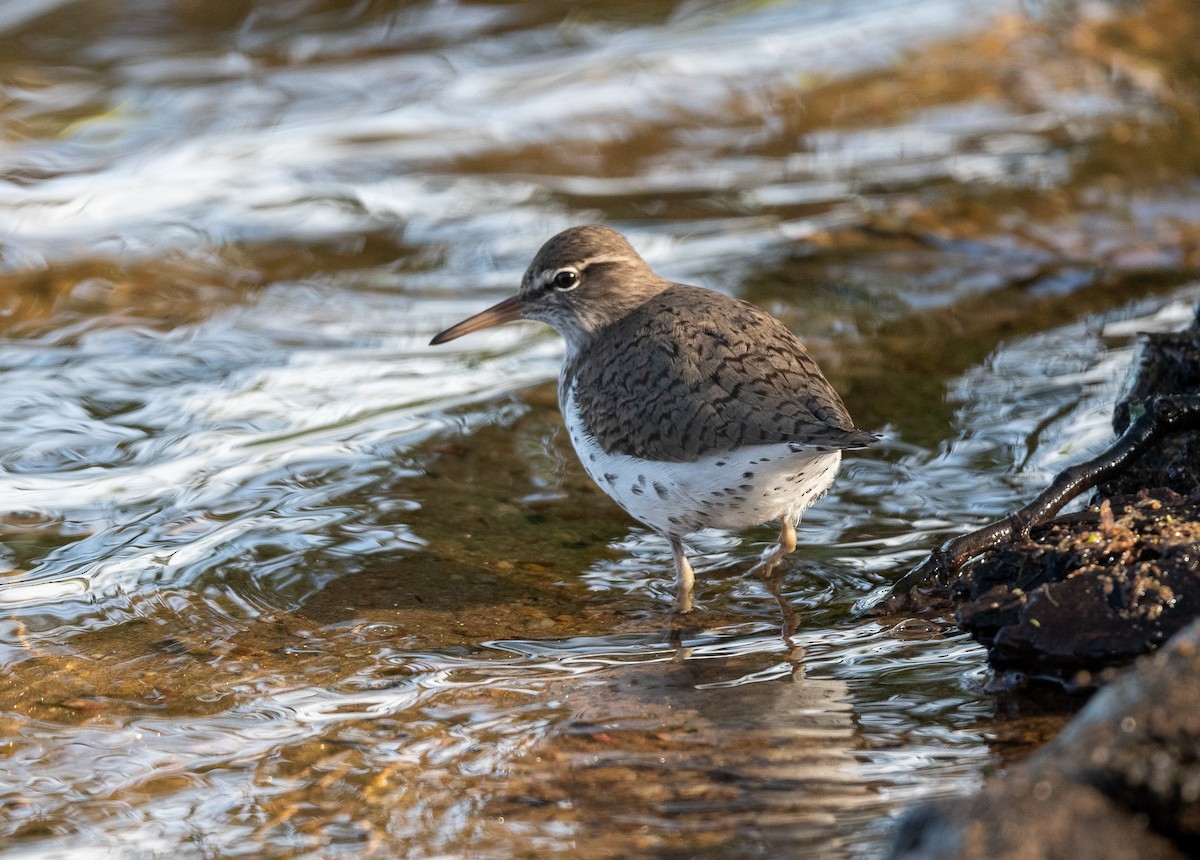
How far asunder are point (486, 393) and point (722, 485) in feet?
9.87

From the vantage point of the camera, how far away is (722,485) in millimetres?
6137

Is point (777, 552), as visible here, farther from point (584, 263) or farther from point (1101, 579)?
point (584, 263)

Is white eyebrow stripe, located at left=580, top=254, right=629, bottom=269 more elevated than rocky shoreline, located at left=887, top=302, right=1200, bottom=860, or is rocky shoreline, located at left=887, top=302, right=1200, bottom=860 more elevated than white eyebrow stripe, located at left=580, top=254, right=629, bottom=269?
white eyebrow stripe, located at left=580, top=254, right=629, bottom=269

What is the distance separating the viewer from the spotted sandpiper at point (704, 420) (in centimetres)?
601

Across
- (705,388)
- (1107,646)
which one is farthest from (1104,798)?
(705,388)

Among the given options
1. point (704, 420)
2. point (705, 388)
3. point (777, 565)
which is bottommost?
point (777, 565)

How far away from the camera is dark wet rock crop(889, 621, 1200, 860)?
3361mm

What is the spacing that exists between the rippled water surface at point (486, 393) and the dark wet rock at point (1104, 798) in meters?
0.75

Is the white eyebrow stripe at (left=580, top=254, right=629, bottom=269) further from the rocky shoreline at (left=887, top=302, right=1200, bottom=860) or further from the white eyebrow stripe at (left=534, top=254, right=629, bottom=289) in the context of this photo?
the rocky shoreline at (left=887, top=302, right=1200, bottom=860)

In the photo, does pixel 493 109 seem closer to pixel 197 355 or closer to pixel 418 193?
pixel 418 193

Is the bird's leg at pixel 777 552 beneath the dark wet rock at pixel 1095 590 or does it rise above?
beneath

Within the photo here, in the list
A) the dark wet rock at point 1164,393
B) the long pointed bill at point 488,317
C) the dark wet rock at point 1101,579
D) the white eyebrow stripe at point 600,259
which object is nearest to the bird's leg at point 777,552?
the dark wet rock at point 1101,579

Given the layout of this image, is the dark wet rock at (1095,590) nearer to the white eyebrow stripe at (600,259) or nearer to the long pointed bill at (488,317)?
A: the white eyebrow stripe at (600,259)

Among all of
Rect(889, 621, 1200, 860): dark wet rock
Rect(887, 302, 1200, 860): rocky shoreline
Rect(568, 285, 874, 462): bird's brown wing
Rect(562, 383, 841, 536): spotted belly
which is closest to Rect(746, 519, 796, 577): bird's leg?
Rect(562, 383, 841, 536): spotted belly
